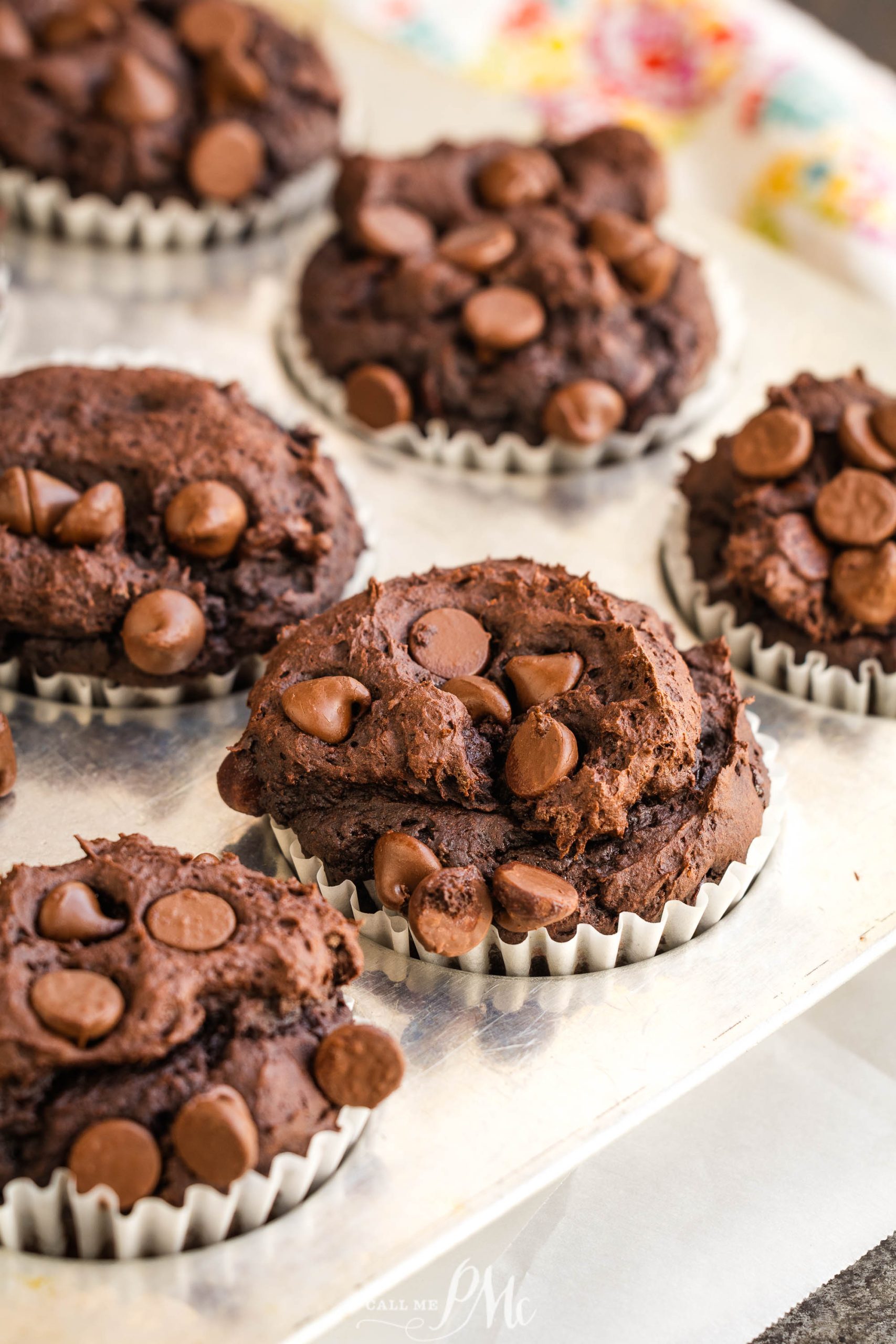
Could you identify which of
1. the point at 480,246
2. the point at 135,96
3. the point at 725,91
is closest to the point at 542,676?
the point at 480,246

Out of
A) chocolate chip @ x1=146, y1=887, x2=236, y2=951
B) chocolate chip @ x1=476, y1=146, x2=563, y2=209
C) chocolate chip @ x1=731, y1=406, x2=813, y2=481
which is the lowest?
chocolate chip @ x1=146, y1=887, x2=236, y2=951

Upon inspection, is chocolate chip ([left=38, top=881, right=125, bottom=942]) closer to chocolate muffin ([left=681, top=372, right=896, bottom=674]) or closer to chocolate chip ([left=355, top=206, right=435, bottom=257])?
chocolate muffin ([left=681, top=372, right=896, bottom=674])

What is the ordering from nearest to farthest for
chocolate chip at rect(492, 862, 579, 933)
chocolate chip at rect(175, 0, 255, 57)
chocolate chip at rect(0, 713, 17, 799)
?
chocolate chip at rect(492, 862, 579, 933) < chocolate chip at rect(0, 713, 17, 799) < chocolate chip at rect(175, 0, 255, 57)

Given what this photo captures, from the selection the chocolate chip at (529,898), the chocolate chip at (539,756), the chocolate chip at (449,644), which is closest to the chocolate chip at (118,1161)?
the chocolate chip at (529,898)

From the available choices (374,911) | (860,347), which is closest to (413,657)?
(374,911)

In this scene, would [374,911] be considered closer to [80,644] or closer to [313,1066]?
[313,1066]

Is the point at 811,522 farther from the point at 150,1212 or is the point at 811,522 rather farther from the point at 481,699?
the point at 150,1212

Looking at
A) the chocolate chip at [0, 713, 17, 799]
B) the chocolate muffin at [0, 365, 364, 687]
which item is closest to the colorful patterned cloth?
the chocolate muffin at [0, 365, 364, 687]

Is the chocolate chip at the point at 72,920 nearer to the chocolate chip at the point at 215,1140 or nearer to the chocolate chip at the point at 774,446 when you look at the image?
the chocolate chip at the point at 215,1140
